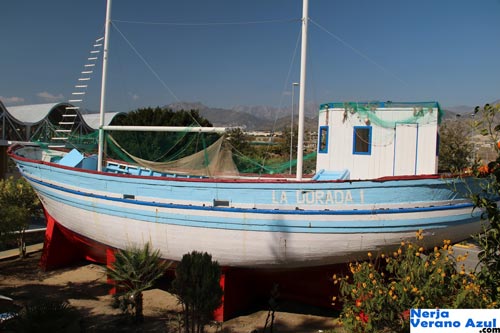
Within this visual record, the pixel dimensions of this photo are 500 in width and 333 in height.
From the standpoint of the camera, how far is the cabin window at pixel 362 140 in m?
9.49

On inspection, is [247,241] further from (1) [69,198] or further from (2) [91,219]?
(1) [69,198]

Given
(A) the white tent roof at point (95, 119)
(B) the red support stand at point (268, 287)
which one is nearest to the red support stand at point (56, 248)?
(B) the red support stand at point (268, 287)

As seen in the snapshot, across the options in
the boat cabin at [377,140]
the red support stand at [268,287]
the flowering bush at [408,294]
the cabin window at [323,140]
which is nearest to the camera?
the flowering bush at [408,294]

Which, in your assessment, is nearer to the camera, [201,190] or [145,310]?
[201,190]

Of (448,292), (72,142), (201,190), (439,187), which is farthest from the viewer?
(72,142)

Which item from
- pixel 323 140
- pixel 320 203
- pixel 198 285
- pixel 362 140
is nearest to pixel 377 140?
pixel 362 140

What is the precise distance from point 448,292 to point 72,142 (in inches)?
576

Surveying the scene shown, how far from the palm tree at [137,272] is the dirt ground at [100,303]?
0.70m

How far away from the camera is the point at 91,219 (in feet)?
36.6

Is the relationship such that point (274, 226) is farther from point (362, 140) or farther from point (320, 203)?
point (362, 140)

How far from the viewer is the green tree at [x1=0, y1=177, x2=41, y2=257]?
12.2 m

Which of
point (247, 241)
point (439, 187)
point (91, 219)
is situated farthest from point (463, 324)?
point (91, 219)

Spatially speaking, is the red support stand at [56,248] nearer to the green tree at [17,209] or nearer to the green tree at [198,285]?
the green tree at [17,209]

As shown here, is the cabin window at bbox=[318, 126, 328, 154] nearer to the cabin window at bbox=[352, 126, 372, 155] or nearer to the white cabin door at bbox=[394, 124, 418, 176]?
the cabin window at bbox=[352, 126, 372, 155]
